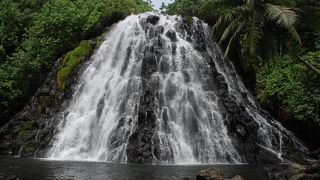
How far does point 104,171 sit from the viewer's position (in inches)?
853

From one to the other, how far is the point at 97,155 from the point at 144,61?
30.8ft

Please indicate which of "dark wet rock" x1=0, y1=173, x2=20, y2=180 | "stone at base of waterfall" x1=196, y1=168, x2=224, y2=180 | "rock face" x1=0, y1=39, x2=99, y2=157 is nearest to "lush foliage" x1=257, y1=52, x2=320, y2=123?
"stone at base of waterfall" x1=196, y1=168, x2=224, y2=180

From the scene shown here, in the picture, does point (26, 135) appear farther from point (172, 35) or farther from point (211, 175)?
point (211, 175)

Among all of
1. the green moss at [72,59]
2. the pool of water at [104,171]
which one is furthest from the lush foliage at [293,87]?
the green moss at [72,59]

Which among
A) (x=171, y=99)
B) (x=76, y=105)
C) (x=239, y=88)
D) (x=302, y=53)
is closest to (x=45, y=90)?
(x=76, y=105)

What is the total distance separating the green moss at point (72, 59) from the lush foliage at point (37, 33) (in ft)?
7.03

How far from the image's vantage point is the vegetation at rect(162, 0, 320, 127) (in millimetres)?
23484

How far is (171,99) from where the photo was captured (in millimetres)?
31188

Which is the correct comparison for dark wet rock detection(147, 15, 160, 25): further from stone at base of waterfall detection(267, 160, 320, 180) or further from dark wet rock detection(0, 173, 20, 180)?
dark wet rock detection(0, 173, 20, 180)

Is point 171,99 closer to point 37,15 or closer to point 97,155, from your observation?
point 97,155

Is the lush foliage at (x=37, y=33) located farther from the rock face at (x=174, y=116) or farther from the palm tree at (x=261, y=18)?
the palm tree at (x=261, y=18)

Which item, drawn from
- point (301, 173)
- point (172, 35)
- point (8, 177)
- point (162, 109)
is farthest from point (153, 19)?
point (301, 173)

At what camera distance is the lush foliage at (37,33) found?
37156mm

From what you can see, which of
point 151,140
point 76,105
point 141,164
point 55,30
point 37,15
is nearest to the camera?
point 141,164
